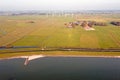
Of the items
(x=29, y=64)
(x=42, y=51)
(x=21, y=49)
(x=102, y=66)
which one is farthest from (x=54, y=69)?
(x=21, y=49)

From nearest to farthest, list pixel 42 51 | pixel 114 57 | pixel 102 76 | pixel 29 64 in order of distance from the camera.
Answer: pixel 102 76
pixel 29 64
pixel 114 57
pixel 42 51

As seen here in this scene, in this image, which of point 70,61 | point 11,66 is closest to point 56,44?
point 70,61

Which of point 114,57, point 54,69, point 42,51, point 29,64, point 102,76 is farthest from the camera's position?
point 42,51

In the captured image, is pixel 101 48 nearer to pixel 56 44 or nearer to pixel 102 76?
pixel 56 44

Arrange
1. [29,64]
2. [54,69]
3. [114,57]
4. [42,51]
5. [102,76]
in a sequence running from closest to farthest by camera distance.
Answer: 1. [102,76]
2. [54,69]
3. [29,64]
4. [114,57]
5. [42,51]

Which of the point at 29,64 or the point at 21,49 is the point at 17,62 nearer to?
the point at 29,64

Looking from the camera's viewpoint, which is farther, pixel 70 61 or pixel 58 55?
pixel 58 55

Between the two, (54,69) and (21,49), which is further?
(21,49)

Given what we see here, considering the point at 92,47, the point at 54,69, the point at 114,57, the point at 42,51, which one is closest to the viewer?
the point at 54,69
